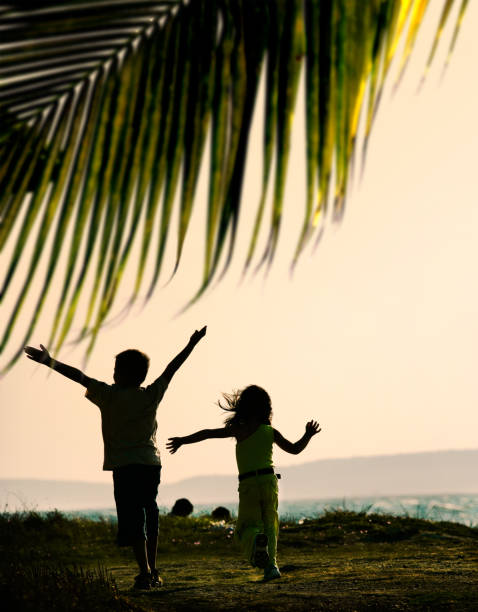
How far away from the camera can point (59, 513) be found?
13.6 meters

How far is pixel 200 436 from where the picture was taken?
6883 mm

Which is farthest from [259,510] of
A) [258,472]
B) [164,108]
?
[164,108]

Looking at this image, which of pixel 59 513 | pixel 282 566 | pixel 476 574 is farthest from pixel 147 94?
pixel 59 513

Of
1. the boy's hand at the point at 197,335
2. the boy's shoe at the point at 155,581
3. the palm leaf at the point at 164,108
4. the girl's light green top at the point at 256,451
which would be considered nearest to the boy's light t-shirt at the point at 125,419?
the boy's hand at the point at 197,335

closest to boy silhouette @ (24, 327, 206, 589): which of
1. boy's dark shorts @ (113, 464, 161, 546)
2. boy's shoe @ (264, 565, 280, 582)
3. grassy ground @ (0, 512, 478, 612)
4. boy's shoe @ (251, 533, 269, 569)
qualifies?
boy's dark shorts @ (113, 464, 161, 546)

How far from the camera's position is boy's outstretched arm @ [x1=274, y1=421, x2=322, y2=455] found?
7.00m

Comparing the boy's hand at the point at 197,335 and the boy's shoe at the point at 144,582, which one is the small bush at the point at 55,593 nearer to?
the boy's shoe at the point at 144,582

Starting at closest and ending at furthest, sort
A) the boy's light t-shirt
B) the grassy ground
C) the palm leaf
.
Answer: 1. the palm leaf
2. the grassy ground
3. the boy's light t-shirt

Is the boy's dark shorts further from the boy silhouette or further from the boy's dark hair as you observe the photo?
the boy's dark hair

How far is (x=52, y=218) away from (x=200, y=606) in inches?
189

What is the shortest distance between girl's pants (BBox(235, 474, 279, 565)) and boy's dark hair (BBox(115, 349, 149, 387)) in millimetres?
1548

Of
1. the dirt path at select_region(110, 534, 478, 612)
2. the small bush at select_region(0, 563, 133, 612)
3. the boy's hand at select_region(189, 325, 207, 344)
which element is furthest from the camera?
the boy's hand at select_region(189, 325, 207, 344)

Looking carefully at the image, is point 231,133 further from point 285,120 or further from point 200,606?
point 200,606

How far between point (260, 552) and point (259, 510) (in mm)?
336
